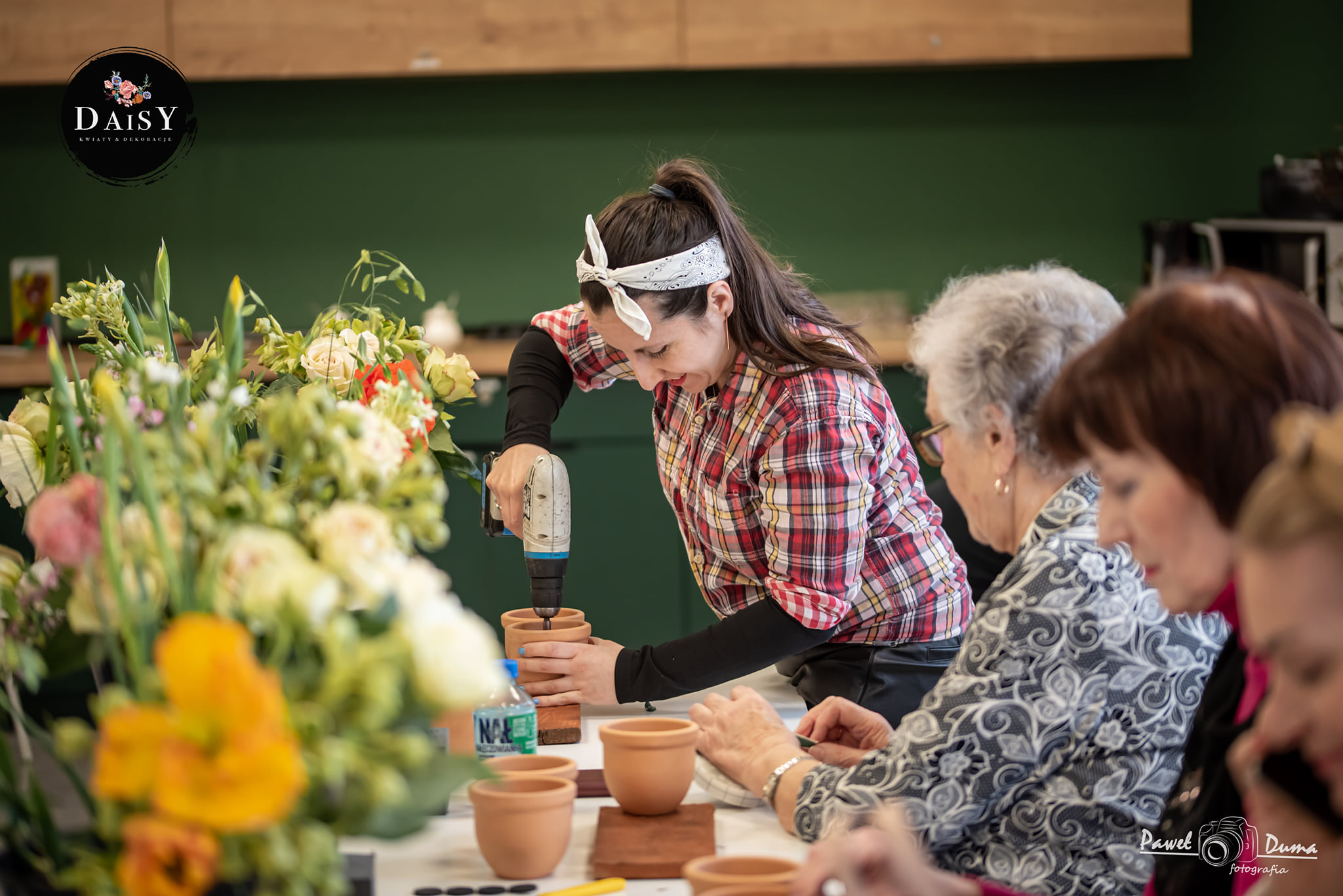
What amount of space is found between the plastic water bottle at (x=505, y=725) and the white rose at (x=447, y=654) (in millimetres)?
669

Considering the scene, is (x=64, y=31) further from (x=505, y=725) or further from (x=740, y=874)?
(x=740, y=874)

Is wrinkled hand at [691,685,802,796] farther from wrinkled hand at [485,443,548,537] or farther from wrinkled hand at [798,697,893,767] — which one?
wrinkled hand at [485,443,548,537]

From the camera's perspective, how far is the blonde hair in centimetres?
59

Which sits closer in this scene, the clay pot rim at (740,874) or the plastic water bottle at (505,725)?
the clay pot rim at (740,874)

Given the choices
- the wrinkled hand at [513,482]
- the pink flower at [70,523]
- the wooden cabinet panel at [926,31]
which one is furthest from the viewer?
the wooden cabinet panel at [926,31]

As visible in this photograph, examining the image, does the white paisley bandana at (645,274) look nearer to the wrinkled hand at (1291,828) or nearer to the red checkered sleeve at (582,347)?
the red checkered sleeve at (582,347)

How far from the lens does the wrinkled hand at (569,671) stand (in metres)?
1.63

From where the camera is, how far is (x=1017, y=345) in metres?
1.24

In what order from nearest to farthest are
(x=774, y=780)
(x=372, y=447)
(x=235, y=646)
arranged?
1. (x=235, y=646)
2. (x=372, y=447)
3. (x=774, y=780)

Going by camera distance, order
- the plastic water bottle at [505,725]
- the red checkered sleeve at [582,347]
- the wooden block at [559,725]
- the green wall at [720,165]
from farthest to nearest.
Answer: the green wall at [720,165], the red checkered sleeve at [582,347], the wooden block at [559,725], the plastic water bottle at [505,725]

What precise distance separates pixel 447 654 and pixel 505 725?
711mm

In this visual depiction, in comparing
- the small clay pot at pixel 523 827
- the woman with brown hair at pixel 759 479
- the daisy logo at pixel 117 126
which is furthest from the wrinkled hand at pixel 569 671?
the daisy logo at pixel 117 126

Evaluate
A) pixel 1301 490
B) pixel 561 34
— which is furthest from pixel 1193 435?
pixel 561 34

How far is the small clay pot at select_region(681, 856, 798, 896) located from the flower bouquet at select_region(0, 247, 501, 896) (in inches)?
9.1
